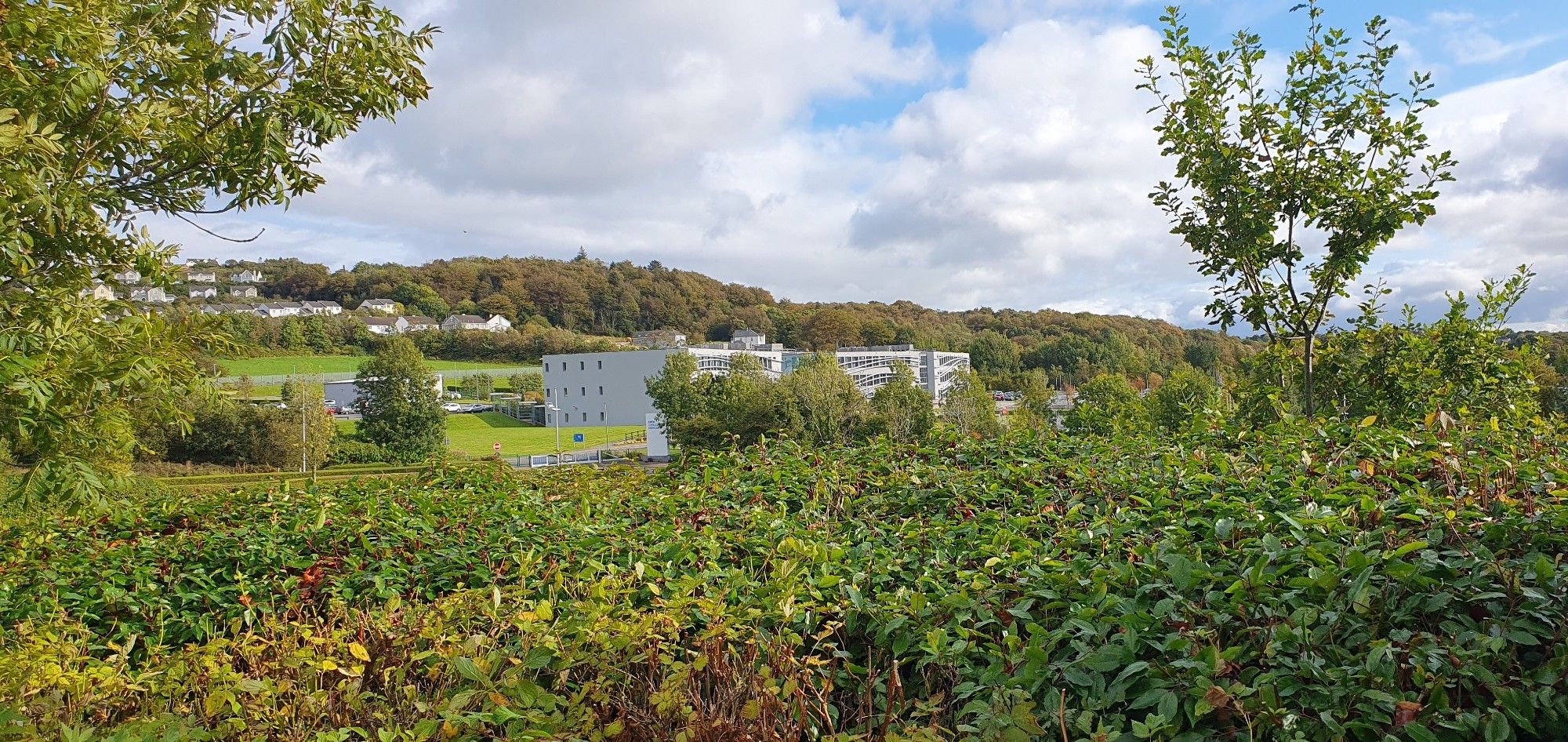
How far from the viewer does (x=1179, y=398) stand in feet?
38.2

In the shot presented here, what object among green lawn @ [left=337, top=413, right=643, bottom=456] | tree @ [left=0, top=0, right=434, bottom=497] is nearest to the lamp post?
green lawn @ [left=337, top=413, right=643, bottom=456]

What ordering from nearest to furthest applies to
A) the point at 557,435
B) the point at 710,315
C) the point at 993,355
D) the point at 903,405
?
1. the point at 903,405
2. the point at 557,435
3. the point at 993,355
4. the point at 710,315

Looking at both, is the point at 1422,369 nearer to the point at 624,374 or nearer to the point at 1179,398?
the point at 1179,398

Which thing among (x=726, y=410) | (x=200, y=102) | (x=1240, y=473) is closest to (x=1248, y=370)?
(x=1240, y=473)

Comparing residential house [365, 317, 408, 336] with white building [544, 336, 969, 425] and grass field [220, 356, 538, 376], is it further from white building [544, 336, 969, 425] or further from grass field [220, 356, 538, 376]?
white building [544, 336, 969, 425]

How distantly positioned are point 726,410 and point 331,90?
2767 cm

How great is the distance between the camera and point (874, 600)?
1.89 meters

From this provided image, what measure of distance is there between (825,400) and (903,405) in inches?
187

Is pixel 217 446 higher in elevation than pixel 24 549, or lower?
lower

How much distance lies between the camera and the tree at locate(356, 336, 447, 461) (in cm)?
3428

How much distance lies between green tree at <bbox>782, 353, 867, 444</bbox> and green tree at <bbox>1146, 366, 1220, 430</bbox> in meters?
8.65

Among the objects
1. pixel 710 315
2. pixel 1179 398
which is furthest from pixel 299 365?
pixel 1179 398

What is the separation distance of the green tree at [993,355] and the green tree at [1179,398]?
90.5 ft

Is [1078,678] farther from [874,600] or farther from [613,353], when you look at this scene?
[613,353]
